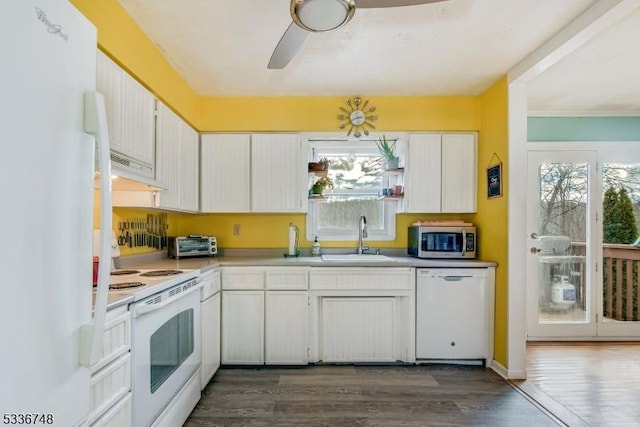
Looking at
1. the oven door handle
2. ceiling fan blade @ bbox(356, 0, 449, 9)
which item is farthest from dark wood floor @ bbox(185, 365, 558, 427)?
ceiling fan blade @ bbox(356, 0, 449, 9)

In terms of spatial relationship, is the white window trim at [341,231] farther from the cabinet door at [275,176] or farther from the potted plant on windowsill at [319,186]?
the cabinet door at [275,176]

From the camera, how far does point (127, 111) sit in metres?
1.91

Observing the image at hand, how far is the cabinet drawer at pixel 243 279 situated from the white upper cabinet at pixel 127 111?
108 centimetres

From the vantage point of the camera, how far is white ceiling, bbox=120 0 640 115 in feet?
6.41

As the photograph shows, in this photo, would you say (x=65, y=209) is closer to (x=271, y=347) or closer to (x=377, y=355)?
(x=271, y=347)

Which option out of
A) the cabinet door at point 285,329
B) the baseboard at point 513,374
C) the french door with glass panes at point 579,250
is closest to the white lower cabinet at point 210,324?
the cabinet door at point 285,329

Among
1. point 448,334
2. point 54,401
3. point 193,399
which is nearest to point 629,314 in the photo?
point 448,334

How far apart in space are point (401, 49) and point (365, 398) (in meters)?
2.44

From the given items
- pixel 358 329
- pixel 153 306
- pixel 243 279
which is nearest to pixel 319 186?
pixel 243 279

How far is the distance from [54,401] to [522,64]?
3153mm

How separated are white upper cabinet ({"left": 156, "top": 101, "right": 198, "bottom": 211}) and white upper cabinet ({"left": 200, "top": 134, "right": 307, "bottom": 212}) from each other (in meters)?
0.18

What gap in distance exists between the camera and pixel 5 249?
63 centimetres

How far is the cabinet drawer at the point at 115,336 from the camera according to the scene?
4.12ft

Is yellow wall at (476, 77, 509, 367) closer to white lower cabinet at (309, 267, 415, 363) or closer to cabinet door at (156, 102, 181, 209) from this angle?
white lower cabinet at (309, 267, 415, 363)
